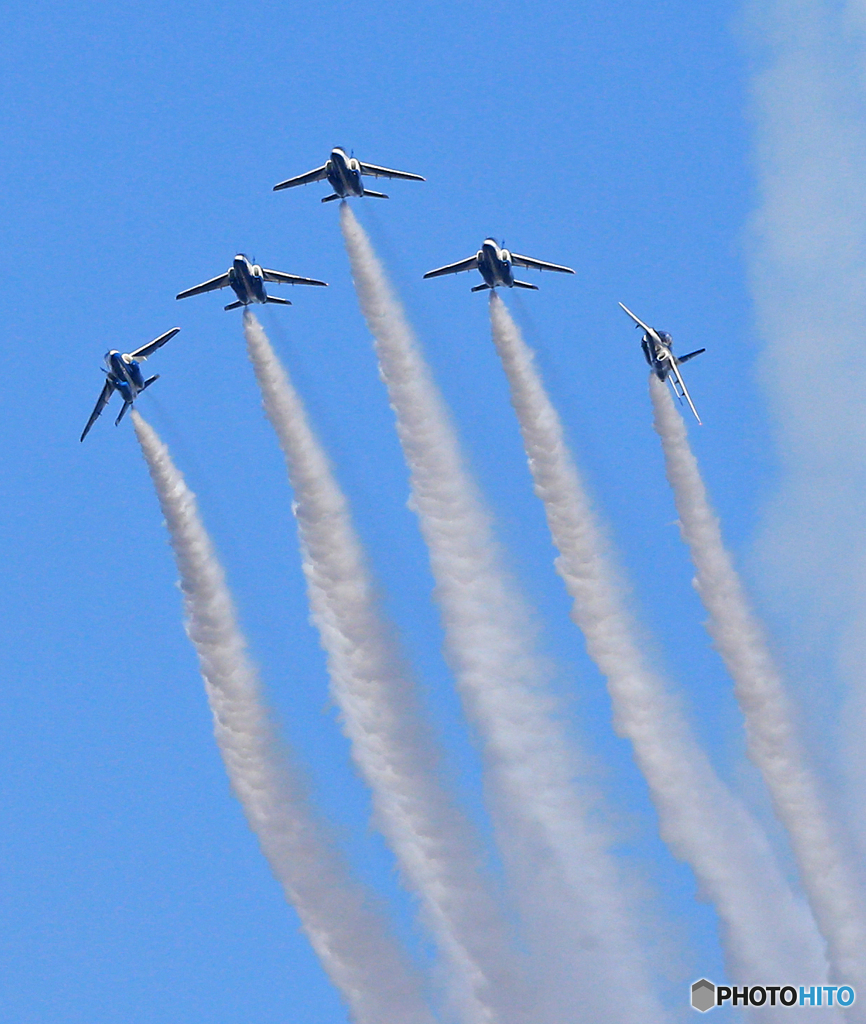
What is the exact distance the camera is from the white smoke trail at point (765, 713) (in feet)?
237

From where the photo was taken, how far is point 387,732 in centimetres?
7600

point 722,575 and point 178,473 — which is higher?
point 178,473

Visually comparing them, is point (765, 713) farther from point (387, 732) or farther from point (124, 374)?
point (124, 374)

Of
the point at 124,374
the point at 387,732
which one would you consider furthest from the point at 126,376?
the point at 387,732

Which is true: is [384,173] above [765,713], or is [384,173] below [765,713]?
above

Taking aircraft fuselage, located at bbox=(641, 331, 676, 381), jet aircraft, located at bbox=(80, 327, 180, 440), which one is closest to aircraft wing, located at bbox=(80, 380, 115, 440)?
jet aircraft, located at bbox=(80, 327, 180, 440)

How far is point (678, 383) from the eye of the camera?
79688 mm

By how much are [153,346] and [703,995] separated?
30.7 m

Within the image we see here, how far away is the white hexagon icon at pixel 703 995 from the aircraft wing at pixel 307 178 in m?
32.8

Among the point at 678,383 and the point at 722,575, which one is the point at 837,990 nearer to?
the point at 722,575

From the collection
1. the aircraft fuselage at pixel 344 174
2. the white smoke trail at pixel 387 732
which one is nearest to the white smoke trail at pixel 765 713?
the white smoke trail at pixel 387 732

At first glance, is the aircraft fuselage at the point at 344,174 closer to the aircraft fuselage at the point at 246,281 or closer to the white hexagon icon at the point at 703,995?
the aircraft fuselage at the point at 246,281

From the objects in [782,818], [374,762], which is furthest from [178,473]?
[782,818]

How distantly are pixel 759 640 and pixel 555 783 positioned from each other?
8.97 metres
